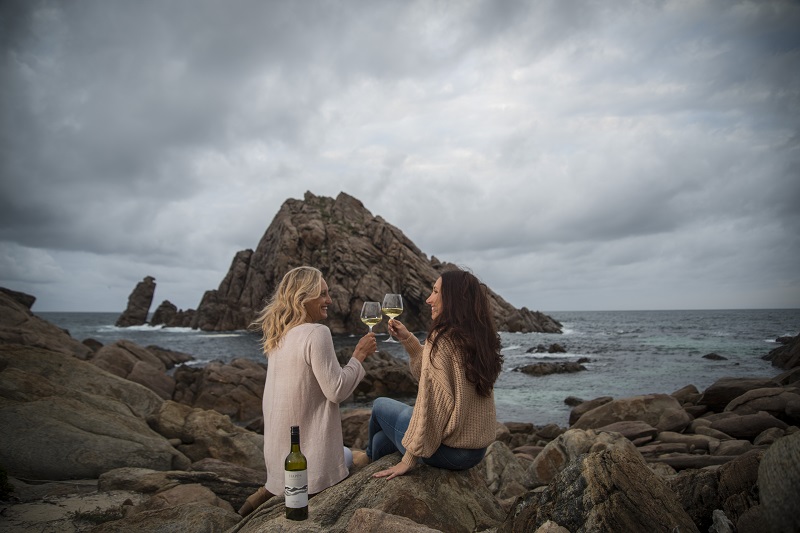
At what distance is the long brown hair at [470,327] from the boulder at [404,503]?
99 centimetres

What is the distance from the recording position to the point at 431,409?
4.38m

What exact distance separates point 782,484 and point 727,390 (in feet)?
52.6

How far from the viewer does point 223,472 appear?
7.77 metres

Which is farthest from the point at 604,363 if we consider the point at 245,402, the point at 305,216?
the point at 305,216

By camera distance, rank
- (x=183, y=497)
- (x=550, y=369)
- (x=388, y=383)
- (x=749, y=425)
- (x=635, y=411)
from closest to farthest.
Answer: (x=183, y=497) → (x=749, y=425) → (x=635, y=411) → (x=388, y=383) → (x=550, y=369)

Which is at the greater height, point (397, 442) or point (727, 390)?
point (397, 442)

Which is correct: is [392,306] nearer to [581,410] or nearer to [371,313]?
[371,313]

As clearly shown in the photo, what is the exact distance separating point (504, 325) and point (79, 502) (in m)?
81.5

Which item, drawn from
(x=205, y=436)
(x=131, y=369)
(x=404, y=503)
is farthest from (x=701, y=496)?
(x=131, y=369)

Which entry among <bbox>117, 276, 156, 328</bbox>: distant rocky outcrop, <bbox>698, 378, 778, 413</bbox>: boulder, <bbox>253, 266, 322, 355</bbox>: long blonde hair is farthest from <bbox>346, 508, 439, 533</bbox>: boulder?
<bbox>117, 276, 156, 328</bbox>: distant rocky outcrop

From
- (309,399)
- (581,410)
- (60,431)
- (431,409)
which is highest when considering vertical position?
(309,399)

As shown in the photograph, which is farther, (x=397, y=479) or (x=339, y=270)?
(x=339, y=270)

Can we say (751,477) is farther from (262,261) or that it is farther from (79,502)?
(262,261)

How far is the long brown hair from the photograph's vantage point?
4406 mm
